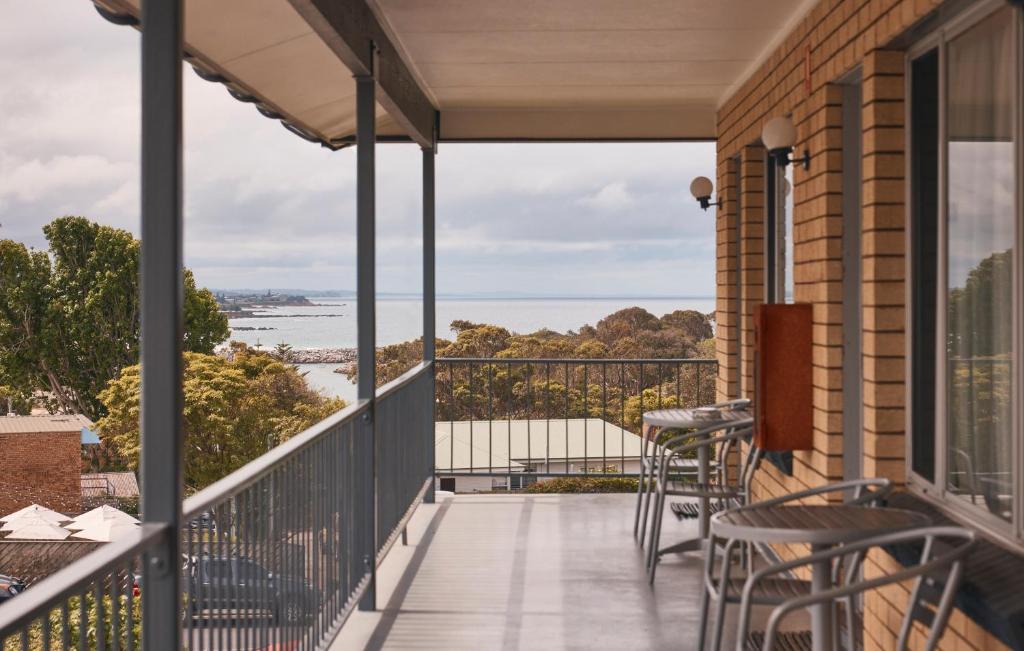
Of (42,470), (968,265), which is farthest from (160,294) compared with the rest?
(42,470)

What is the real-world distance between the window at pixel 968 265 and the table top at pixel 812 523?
377mm

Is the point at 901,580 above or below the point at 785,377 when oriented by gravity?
below

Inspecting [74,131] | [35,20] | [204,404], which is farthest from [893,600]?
[204,404]

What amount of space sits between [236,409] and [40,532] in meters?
14.0

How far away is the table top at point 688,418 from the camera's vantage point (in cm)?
520

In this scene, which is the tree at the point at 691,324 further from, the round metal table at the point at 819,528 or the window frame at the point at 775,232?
the round metal table at the point at 819,528

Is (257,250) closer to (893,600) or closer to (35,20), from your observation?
(35,20)

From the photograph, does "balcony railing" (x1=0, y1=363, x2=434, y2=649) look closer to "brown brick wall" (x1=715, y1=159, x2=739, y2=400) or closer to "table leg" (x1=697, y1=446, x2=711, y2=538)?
"table leg" (x1=697, y1=446, x2=711, y2=538)

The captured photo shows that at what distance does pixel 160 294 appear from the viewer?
6.73ft

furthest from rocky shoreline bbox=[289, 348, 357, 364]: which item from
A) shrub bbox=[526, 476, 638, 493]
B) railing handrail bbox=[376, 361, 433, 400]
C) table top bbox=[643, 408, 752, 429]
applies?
table top bbox=[643, 408, 752, 429]

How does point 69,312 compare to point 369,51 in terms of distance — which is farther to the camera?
point 69,312

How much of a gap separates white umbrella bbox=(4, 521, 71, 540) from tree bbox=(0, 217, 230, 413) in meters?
2.45

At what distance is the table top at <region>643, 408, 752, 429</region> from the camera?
5203 mm

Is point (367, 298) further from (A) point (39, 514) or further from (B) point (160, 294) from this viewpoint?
(B) point (160, 294)
